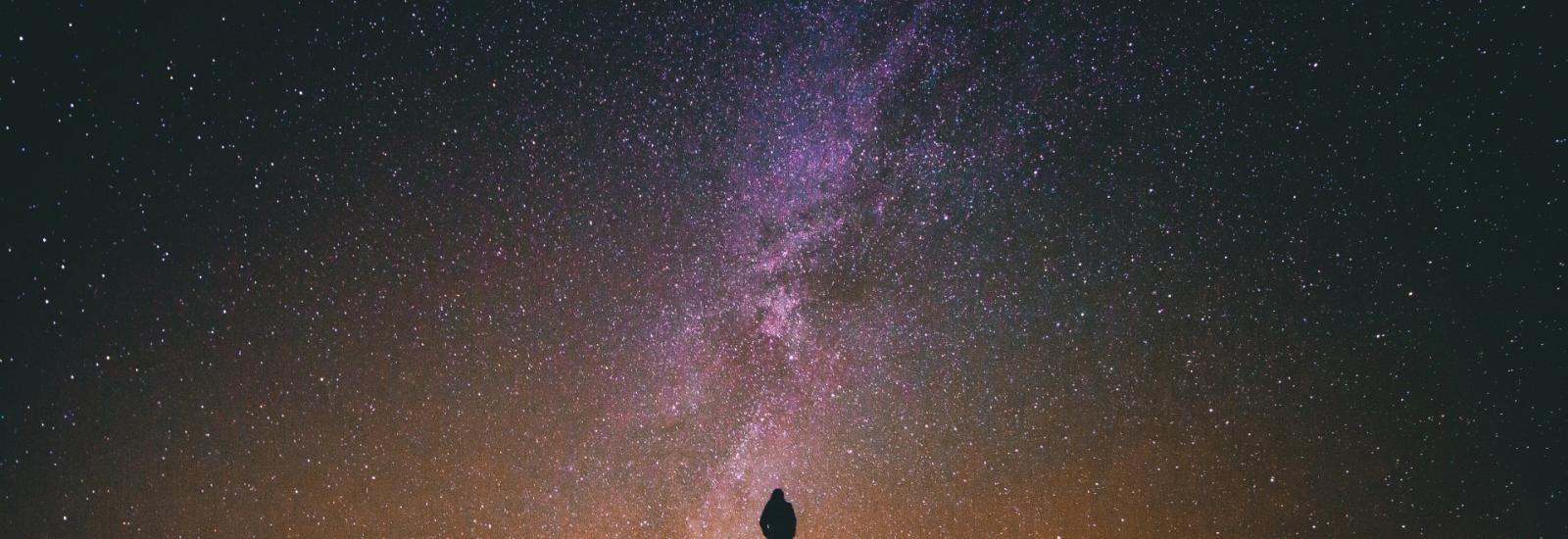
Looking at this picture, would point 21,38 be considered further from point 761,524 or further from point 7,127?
point 761,524

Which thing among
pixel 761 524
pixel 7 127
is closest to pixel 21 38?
pixel 7 127

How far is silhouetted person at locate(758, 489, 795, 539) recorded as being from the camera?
131 cm

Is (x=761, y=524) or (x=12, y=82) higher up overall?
(x=12, y=82)

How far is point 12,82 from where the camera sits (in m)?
1.35

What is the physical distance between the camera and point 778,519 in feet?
4.29

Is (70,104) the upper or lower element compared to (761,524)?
upper

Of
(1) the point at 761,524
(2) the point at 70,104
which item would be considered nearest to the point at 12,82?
(2) the point at 70,104

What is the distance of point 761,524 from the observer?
4.33 ft

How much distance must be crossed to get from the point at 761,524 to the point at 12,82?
1.78 metres

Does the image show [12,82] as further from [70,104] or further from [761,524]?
[761,524]

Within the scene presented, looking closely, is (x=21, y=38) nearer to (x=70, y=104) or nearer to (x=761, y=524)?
(x=70, y=104)

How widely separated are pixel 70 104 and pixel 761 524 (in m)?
1.71

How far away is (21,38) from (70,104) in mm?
139

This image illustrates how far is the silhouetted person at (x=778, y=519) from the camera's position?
4.29 ft
